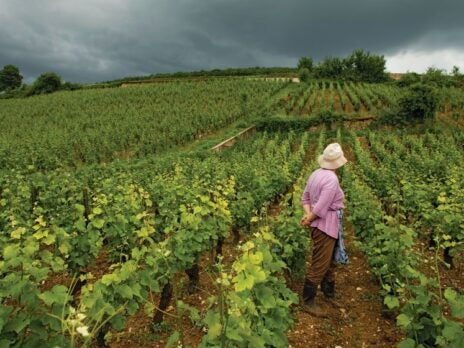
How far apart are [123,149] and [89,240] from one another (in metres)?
20.6

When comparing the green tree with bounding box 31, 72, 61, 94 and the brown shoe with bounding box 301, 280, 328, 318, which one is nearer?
the brown shoe with bounding box 301, 280, 328, 318

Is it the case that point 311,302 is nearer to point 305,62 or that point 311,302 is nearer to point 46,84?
point 305,62

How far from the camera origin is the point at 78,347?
4.27 metres

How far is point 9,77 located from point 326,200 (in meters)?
93.7

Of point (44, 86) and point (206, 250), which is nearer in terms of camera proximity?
point (206, 250)

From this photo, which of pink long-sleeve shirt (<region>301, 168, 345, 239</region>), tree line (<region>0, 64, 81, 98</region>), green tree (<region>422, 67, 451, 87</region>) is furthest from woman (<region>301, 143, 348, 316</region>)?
tree line (<region>0, 64, 81, 98</region>)

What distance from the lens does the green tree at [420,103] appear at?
1048 inches

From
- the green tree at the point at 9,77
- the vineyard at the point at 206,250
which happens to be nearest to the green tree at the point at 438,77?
the vineyard at the point at 206,250

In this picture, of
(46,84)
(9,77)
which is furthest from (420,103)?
(9,77)

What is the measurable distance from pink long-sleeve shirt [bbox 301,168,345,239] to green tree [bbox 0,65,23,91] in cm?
9170

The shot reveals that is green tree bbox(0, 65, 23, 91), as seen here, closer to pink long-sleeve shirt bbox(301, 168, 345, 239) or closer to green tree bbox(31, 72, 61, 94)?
green tree bbox(31, 72, 61, 94)

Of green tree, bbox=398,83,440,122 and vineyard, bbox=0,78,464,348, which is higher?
green tree, bbox=398,83,440,122

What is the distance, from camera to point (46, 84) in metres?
61.7

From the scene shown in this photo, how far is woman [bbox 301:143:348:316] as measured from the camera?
4730mm
